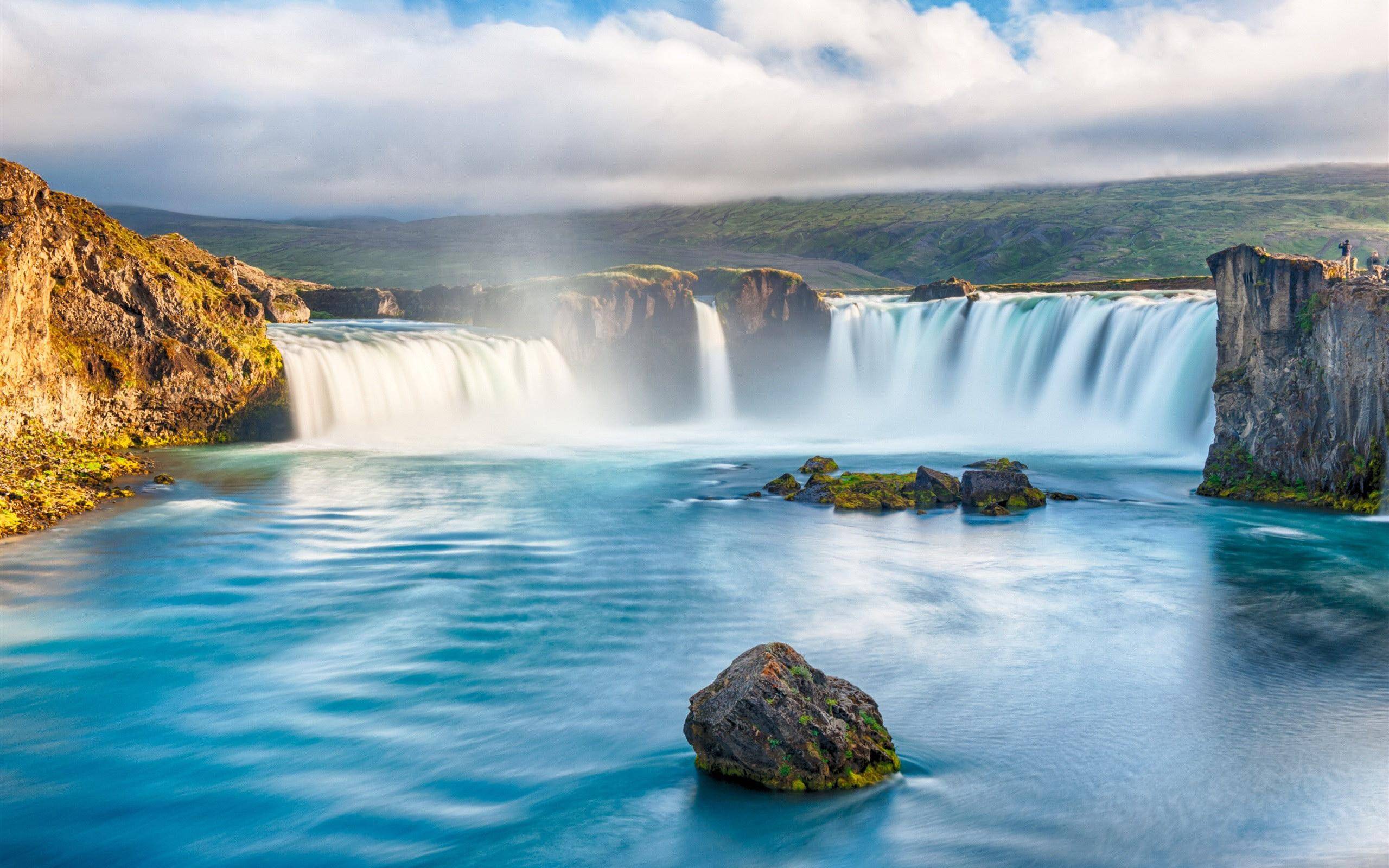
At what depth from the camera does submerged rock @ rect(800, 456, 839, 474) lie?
3098 cm

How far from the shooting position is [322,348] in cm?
3925

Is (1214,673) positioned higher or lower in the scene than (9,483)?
lower

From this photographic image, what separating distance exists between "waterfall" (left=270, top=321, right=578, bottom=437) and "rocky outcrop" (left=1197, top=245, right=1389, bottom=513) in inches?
1219

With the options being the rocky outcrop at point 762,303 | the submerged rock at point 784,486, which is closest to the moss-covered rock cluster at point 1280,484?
the submerged rock at point 784,486

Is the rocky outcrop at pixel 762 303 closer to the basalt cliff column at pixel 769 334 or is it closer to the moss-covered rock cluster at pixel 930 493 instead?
the basalt cliff column at pixel 769 334

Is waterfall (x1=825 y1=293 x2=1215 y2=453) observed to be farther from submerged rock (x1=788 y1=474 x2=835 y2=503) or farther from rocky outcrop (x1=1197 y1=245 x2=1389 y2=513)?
submerged rock (x1=788 y1=474 x2=835 y2=503)

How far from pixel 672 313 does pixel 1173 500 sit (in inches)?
1277

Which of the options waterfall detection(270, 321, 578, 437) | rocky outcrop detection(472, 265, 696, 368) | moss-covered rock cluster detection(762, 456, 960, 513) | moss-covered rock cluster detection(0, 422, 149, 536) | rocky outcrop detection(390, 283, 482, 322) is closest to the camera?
moss-covered rock cluster detection(0, 422, 149, 536)

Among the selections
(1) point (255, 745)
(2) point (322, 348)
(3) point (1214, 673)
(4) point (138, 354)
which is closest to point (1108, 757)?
(3) point (1214, 673)

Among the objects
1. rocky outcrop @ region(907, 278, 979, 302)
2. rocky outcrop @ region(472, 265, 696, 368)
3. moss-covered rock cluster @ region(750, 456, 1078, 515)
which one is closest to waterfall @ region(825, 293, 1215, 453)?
rocky outcrop @ region(907, 278, 979, 302)

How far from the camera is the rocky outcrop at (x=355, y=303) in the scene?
64.3m

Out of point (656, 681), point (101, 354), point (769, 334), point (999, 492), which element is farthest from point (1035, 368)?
point (101, 354)

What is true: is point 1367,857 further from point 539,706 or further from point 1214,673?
point 539,706

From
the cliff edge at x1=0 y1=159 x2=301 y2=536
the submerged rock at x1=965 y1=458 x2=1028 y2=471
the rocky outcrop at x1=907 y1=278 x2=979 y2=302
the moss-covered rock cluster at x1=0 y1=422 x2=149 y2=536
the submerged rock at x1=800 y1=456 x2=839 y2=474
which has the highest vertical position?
the rocky outcrop at x1=907 y1=278 x2=979 y2=302
